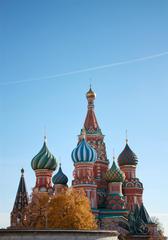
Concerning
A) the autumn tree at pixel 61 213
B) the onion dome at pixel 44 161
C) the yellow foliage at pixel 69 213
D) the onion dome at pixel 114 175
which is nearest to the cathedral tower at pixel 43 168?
the onion dome at pixel 44 161

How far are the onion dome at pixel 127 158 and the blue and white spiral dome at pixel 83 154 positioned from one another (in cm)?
526

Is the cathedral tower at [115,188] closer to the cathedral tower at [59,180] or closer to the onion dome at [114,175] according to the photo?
the onion dome at [114,175]

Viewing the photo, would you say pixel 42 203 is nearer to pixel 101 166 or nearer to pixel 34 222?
pixel 34 222

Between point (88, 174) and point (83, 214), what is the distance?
9724mm

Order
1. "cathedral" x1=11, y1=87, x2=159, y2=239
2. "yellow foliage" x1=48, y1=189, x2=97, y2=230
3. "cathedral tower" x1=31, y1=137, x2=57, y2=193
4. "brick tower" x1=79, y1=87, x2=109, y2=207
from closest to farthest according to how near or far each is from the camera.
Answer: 1. "yellow foliage" x1=48, y1=189, x2=97, y2=230
2. "cathedral" x1=11, y1=87, x2=159, y2=239
3. "brick tower" x1=79, y1=87, x2=109, y2=207
4. "cathedral tower" x1=31, y1=137, x2=57, y2=193

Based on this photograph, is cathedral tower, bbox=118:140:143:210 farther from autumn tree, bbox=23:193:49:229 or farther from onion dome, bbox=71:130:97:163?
autumn tree, bbox=23:193:49:229

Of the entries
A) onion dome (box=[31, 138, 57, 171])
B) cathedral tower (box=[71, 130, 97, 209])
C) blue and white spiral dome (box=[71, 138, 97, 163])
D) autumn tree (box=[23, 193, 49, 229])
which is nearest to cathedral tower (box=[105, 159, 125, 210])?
cathedral tower (box=[71, 130, 97, 209])

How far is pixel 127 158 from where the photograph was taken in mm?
45656

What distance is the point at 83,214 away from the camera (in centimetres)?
3116

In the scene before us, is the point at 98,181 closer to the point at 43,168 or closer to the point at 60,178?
the point at 60,178

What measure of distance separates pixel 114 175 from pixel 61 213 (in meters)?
12.7

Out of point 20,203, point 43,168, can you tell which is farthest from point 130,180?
point 20,203

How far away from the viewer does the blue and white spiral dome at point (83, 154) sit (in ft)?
134

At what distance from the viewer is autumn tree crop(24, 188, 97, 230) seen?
99.2ft
